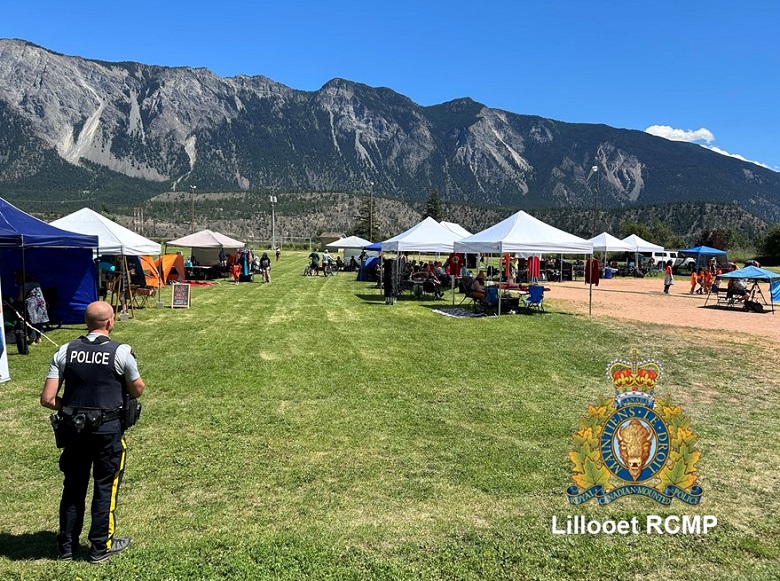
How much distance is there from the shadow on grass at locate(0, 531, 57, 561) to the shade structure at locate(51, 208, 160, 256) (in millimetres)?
10576

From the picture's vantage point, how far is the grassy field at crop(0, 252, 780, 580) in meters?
3.05

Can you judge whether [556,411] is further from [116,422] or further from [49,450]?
[49,450]

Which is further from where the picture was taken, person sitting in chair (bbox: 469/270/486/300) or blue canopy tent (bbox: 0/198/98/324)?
person sitting in chair (bbox: 469/270/486/300)

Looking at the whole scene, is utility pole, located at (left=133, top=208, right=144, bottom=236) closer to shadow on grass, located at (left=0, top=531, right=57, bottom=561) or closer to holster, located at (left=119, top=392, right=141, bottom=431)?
shadow on grass, located at (left=0, top=531, right=57, bottom=561)

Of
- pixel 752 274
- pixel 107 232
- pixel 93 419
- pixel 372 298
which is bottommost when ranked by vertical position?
pixel 372 298

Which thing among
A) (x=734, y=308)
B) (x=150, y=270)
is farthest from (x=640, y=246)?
(x=150, y=270)

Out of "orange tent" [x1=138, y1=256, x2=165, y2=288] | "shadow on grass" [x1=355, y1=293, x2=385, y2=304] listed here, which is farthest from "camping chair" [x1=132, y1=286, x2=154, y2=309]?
"shadow on grass" [x1=355, y1=293, x2=385, y2=304]

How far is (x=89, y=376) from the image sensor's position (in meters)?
2.89

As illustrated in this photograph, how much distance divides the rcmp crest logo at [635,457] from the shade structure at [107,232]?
39.5 ft

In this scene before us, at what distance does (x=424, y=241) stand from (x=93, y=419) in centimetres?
1541

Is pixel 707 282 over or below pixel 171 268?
over

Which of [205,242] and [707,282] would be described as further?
[205,242]

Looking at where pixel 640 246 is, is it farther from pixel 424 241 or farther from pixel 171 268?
pixel 171 268

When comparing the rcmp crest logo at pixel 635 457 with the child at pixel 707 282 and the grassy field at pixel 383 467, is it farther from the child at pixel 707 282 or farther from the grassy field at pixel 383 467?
the child at pixel 707 282
